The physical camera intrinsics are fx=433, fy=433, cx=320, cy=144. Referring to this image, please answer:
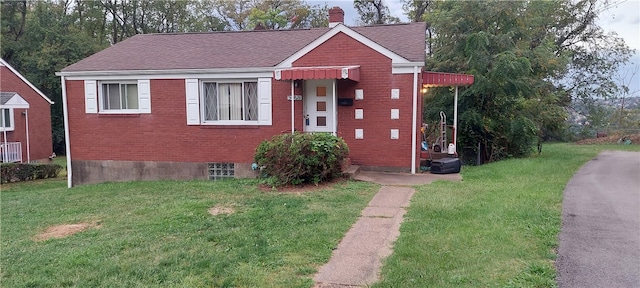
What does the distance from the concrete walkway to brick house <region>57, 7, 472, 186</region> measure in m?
2.67

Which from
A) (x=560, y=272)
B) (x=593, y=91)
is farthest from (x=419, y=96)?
(x=593, y=91)

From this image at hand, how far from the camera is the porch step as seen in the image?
9641 millimetres

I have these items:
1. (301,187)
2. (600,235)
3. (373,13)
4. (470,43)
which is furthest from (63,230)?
(373,13)

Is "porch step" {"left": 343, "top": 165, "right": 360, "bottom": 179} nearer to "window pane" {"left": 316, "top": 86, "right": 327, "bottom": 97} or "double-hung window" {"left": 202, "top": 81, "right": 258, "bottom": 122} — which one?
"window pane" {"left": 316, "top": 86, "right": 327, "bottom": 97}

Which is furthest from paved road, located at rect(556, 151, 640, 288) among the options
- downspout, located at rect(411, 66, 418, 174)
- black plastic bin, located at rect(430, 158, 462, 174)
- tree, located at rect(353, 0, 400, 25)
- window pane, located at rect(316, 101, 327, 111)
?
tree, located at rect(353, 0, 400, 25)

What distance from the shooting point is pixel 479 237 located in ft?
16.9

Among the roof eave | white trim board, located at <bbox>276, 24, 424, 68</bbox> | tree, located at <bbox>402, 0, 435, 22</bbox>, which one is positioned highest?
tree, located at <bbox>402, 0, 435, 22</bbox>

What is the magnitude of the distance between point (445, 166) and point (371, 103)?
7.85 ft

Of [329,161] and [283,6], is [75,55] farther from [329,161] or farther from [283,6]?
[329,161]

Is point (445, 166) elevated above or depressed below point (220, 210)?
above

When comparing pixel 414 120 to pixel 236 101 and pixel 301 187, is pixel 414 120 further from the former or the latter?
pixel 236 101

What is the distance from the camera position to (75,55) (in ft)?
99.8

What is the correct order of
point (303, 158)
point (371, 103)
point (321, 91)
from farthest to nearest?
point (321, 91), point (371, 103), point (303, 158)

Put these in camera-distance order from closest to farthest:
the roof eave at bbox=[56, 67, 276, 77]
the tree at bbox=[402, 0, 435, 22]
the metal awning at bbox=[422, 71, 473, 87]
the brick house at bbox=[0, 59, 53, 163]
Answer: the metal awning at bbox=[422, 71, 473, 87] → the roof eave at bbox=[56, 67, 276, 77] → the brick house at bbox=[0, 59, 53, 163] → the tree at bbox=[402, 0, 435, 22]
